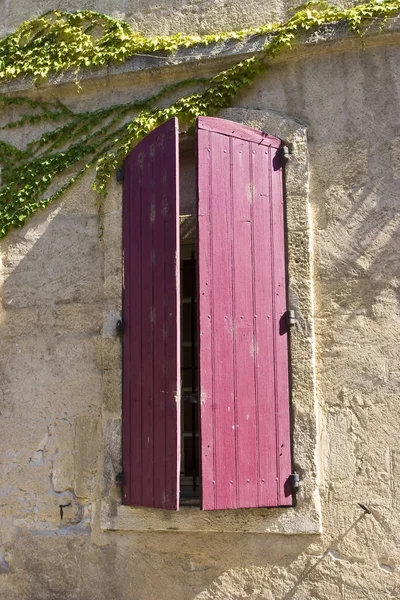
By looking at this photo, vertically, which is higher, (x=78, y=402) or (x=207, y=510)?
(x=78, y=402)

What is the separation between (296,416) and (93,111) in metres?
2.43

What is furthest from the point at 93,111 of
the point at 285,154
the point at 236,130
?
the point at 285,154

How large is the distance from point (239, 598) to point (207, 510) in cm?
55

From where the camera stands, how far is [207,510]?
4.66m

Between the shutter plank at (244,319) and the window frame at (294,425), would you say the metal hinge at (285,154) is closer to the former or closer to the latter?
the window frame at (294,425)

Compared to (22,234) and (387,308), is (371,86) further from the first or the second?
(22,234)

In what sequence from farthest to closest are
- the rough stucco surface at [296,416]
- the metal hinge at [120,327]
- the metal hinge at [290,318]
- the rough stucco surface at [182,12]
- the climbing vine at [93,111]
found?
the rough stucco surface at [182,12] < the climbing vine at [93,111] < the metal hinge at [120,327] < the metal hinge at [290,318] < the rough stucco surface at [296,416]

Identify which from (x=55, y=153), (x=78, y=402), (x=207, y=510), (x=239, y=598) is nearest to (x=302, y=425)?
(x=207, y=510)

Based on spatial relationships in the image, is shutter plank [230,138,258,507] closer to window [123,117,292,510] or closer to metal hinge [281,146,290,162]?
window [123,117,292,510]

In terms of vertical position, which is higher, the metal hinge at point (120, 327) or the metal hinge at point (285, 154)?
the metal hinge at point (285, 154)

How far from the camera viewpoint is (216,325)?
4.67 m

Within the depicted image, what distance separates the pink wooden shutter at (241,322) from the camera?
457cm

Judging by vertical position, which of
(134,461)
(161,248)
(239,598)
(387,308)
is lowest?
(239,598)

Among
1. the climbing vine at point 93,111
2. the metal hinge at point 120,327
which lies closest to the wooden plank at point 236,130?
the climbing vine at point 93,111
